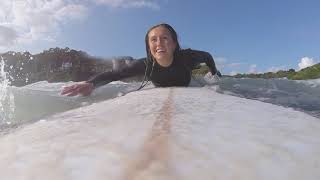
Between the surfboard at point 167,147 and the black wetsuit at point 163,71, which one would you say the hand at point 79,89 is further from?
the surfboard at point 167,147

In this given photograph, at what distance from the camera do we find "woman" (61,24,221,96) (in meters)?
4.64

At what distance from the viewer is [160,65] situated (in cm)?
494

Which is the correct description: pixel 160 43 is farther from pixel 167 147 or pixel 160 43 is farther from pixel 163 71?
pixel 167 147

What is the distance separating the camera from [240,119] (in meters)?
1.81

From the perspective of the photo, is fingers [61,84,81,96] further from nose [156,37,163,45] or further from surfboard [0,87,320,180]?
surfboard [0,87,320,180]

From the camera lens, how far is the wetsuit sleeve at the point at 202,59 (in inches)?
211

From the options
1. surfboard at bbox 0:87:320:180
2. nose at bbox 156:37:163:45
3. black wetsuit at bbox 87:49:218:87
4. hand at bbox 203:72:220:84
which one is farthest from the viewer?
hand at bbox 203:72:220:84

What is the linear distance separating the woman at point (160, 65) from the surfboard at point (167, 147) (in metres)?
2.71

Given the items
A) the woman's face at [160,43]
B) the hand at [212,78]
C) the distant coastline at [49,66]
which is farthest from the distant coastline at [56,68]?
the woman's face at [160,43]

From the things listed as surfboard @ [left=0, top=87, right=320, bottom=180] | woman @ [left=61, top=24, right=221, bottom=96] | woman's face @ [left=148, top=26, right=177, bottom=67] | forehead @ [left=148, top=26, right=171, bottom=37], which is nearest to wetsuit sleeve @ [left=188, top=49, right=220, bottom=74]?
woman @ [left=61, top=24, right=221, bottom=96]

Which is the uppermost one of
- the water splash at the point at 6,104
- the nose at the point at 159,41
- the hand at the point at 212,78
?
the nose at the point at 159,41

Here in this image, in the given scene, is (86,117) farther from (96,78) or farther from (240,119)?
(96,78)

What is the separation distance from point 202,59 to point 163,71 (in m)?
0.83

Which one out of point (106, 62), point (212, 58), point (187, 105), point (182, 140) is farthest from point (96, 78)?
point (182, 140)
